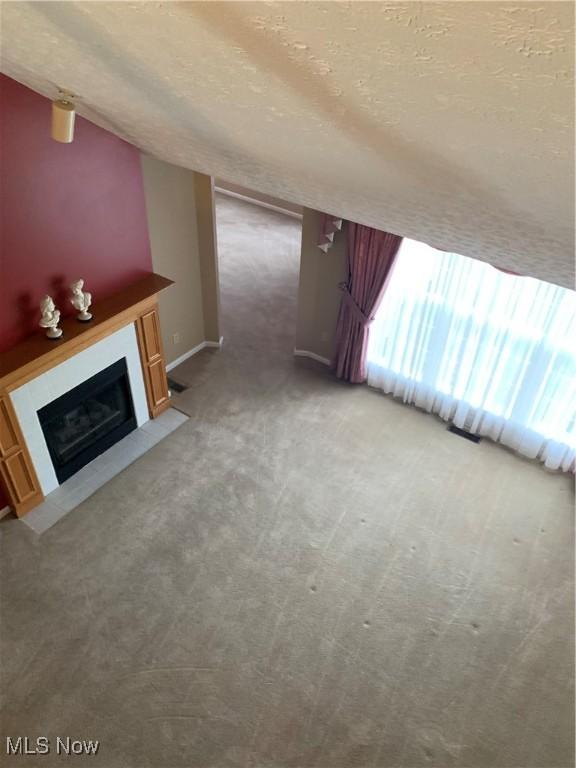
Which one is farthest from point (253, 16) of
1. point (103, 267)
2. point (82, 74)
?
point (103, 267)

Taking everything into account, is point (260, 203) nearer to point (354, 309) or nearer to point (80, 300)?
point (354, 309)

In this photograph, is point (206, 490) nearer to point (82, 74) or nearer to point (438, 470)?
point (438, 470)

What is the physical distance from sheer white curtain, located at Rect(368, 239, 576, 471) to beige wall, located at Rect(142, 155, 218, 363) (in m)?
1.77

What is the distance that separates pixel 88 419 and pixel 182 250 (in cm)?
177

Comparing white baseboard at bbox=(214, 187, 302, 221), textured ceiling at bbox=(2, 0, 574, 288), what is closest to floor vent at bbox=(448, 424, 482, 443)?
textured ceiling at bbox=(2, 0, 574, 288)

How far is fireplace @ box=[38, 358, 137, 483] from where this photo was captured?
14.1ft

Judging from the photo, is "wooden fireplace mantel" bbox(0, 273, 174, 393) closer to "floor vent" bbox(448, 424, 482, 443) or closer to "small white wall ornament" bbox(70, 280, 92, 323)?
"small white wall ornament" bbox(70, 280, 92, 323)

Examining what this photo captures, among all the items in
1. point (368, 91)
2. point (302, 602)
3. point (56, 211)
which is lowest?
point (302, 602)

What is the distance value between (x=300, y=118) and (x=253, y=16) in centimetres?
66

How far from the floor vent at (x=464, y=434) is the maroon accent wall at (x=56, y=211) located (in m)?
3.19

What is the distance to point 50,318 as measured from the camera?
3869mm

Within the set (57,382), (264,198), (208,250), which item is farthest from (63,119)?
(264,198)

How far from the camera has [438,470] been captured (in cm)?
485

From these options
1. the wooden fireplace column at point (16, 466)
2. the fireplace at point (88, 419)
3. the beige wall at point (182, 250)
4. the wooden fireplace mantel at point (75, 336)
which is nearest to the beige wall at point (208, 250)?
the beige wall at point (182, 250)
